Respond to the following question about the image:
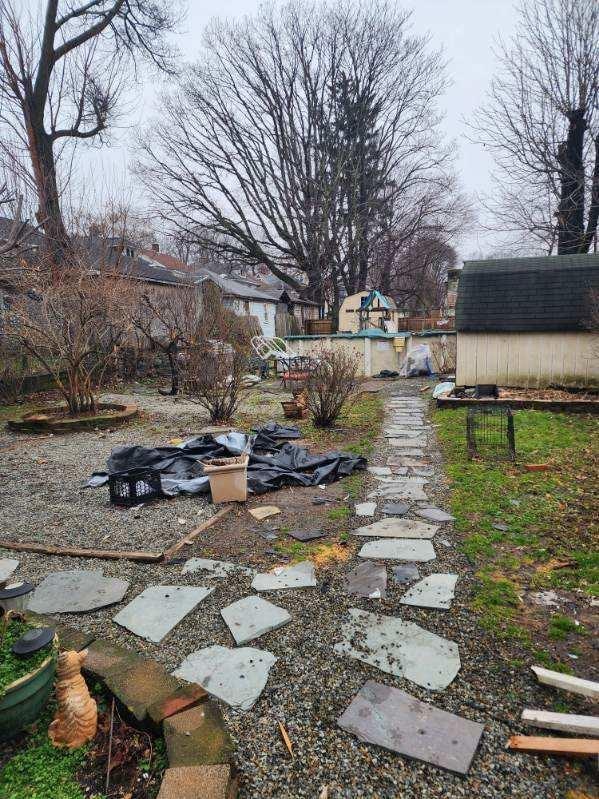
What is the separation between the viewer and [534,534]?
11.5 feet

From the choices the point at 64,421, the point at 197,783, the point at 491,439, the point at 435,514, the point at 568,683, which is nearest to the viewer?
the point at 197,783

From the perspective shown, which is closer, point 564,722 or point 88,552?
point 564,722

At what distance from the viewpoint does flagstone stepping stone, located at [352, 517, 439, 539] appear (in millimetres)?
3590

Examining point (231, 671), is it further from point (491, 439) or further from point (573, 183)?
point (573, 183)

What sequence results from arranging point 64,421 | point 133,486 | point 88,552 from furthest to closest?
point 64,421, point 133,486, point 88,552

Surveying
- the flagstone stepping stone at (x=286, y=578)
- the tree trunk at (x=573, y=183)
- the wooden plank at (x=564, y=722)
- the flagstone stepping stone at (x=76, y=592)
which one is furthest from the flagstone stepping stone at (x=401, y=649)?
the tree trunk at (x=573, y=183)

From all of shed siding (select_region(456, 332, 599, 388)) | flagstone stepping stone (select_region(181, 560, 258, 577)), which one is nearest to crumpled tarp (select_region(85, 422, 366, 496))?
flagstone stepping stone (select_region(181, 560, 258, 577))

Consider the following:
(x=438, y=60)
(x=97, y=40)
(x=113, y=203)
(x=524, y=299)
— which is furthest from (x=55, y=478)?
(x=438, y=60)

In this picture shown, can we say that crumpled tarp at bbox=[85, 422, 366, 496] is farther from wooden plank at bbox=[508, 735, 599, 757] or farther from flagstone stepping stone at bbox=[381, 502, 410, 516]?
wooden plank at bbox=[508, 735, 599, 757]

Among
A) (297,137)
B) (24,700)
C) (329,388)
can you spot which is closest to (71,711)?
(24,700)

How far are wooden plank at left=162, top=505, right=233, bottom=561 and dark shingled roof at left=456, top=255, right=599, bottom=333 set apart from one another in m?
7.06

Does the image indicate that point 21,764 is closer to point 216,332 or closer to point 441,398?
point 441,398

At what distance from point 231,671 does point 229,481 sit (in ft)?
7.67

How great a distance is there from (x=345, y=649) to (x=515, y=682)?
30.1 inches
